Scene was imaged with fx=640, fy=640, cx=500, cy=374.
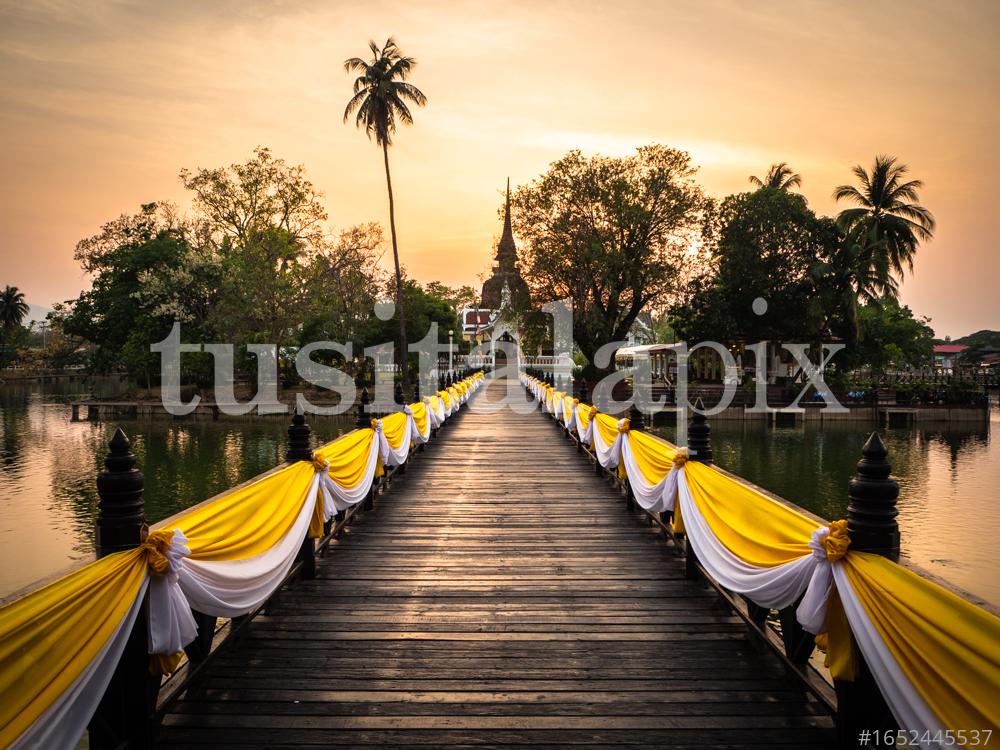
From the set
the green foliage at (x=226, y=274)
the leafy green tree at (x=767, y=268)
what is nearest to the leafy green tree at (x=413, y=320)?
the green foliage at (x=226, y=274)

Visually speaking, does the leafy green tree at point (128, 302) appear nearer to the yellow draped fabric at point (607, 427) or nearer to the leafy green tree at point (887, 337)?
the yellow draped fabric at point (607, 427)

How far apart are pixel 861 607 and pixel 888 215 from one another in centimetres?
3652

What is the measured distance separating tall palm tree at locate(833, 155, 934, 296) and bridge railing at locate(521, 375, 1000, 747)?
1309 inches

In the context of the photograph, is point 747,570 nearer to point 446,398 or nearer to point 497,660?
point 497,660

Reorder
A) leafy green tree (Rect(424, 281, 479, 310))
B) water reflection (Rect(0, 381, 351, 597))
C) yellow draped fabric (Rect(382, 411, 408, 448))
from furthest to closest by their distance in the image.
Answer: leafy green tree (Rect(424, 281, 479, 310)), water reflection (Rect(0, 381, 351, 597)), yellow draped fabric (Rect(382, 411, 408, 448))

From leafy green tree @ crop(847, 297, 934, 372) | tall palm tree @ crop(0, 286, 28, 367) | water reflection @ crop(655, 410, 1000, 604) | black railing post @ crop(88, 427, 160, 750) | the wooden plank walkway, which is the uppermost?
tall palm tree @ crop(0, 286, 28, 367)

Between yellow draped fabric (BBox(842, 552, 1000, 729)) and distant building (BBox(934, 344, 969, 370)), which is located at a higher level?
distant building (BBox(934, 344, 969, 370))


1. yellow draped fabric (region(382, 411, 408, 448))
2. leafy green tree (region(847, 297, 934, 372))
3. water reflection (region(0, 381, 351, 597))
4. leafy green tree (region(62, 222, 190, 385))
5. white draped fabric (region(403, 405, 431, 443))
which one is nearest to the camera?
yellow draped fabric (region(382, 411, 408, 448))

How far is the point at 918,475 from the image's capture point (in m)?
16.6

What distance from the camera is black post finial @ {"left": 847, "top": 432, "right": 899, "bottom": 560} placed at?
8.59 ft

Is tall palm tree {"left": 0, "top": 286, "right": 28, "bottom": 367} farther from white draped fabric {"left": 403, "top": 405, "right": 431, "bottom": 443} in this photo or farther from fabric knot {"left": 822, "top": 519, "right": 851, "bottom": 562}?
fabric knot {"left": 822, "top": 519, "right": 851, "bottom": 562}

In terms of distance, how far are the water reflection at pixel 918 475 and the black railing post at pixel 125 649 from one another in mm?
9282

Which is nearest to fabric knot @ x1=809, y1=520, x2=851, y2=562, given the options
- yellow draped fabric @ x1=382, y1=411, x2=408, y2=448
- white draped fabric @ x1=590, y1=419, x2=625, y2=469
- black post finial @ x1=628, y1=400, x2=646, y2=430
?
black post finial @ x1=628, y1=400, x2=646, y2=430

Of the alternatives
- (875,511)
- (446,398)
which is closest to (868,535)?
(875,511)
